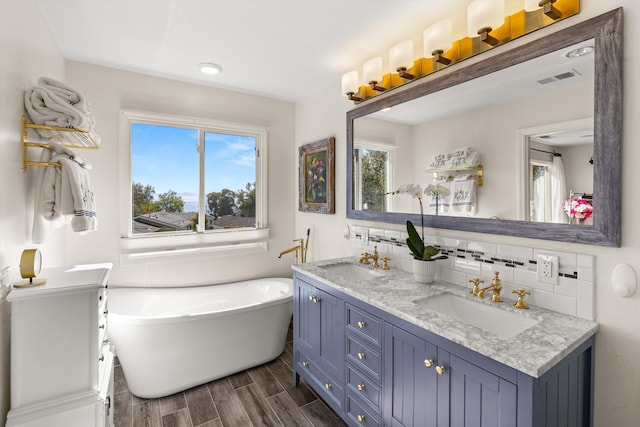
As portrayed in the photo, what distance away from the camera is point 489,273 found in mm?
1591

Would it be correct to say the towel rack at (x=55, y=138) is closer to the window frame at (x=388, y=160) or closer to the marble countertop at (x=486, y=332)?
the marble countertop at (x=486, y=332)

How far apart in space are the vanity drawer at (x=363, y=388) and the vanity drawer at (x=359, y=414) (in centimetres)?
4

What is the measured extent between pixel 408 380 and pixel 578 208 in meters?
1.05

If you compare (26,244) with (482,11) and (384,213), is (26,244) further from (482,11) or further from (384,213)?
(482,11)

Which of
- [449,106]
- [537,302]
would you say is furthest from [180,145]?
[537,302]

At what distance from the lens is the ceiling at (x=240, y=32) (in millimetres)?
1771

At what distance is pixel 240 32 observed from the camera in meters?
2.04

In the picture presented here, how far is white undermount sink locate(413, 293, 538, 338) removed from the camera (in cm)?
134

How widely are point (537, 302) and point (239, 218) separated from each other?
2.71 m

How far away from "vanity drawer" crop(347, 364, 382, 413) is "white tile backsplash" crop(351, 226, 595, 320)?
0.74 metres

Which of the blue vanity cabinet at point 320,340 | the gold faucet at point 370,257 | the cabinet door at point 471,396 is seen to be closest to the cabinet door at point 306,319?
the blue vanity cabinet at point 320,340

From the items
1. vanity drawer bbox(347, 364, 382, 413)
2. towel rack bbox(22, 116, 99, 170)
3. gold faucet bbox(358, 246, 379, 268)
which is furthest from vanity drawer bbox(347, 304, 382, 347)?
towel rack bbox(22, 116, 99, 170)

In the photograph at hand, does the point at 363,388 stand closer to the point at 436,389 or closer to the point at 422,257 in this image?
the point at 436,389

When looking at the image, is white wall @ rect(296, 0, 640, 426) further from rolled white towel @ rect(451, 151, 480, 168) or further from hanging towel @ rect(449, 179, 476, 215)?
rolled white towel @ rect(451, 151, 480, 168)
